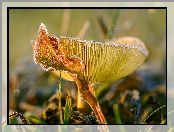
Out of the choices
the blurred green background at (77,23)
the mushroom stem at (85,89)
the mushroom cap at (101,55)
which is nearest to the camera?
the mushroom cap at (101,55)

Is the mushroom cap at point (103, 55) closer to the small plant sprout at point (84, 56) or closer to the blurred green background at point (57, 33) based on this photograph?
the small plant sprout at point (84, 56)

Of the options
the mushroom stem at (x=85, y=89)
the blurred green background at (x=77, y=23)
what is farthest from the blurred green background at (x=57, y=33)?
the mushroom stem at (x=85, y=89)

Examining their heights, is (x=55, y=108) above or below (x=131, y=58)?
below

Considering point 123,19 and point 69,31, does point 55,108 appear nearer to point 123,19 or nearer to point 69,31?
point 69,31

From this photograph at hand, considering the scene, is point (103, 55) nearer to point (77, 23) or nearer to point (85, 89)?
point (85, 89)

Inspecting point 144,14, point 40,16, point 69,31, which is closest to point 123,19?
point 144,14

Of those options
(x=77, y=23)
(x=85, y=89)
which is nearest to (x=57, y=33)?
(x=77, y=23)
